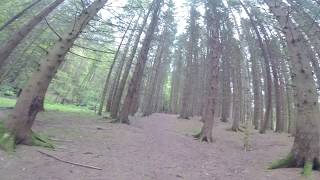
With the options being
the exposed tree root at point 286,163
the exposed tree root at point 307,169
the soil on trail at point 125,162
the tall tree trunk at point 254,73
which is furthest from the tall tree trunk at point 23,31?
the tall tree trunk at point 254,73

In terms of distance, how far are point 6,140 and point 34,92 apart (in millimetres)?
1318

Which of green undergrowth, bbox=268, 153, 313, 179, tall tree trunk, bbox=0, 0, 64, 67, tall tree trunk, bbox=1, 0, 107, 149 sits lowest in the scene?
green undergrowth, bbox=268, 153, 313, 179

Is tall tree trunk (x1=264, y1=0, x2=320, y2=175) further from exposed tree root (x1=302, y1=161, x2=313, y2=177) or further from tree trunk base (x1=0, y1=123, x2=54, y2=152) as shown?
tree trunk base (x1=0, y1=123, x2=54, y2=152)

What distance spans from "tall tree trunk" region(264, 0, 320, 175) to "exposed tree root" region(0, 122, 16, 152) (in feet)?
20.0

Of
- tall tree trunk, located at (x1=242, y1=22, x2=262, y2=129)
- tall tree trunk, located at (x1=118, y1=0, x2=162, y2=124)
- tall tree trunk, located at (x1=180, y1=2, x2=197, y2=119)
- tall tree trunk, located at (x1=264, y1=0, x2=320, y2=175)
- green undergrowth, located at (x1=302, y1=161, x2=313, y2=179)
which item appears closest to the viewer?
green undergrowth, located at (x1=302, y1=161, x2=313, y2=179)

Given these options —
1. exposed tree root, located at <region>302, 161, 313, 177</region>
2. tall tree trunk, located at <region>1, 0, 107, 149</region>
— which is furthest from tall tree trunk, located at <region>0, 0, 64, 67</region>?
exposed tree root, located at <region>302, 161, 313, 177</region>

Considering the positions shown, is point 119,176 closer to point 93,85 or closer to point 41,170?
point 41,170

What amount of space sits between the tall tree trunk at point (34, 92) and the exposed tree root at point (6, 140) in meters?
0.04

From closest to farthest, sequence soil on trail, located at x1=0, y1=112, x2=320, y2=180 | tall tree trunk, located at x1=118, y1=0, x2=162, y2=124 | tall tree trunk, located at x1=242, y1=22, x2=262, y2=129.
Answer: soil on trail, located at x1=0, y1=112, x2=320, y2=180
tall tree trunk, located at x1=118, y1=0, x2=162, y2=124
tall tree trunk, located at x1=242, y1=22, x2=262, y2=129

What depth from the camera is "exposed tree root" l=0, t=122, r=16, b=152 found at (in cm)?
688

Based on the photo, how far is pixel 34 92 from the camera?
783cm

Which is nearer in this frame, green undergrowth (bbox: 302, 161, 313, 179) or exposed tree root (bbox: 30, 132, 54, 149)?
green undergrowth (bbox: 302, 161, 313, 179)

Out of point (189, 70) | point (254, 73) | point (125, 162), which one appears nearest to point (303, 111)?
point (125, 162)

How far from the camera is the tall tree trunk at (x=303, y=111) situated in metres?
7.41
